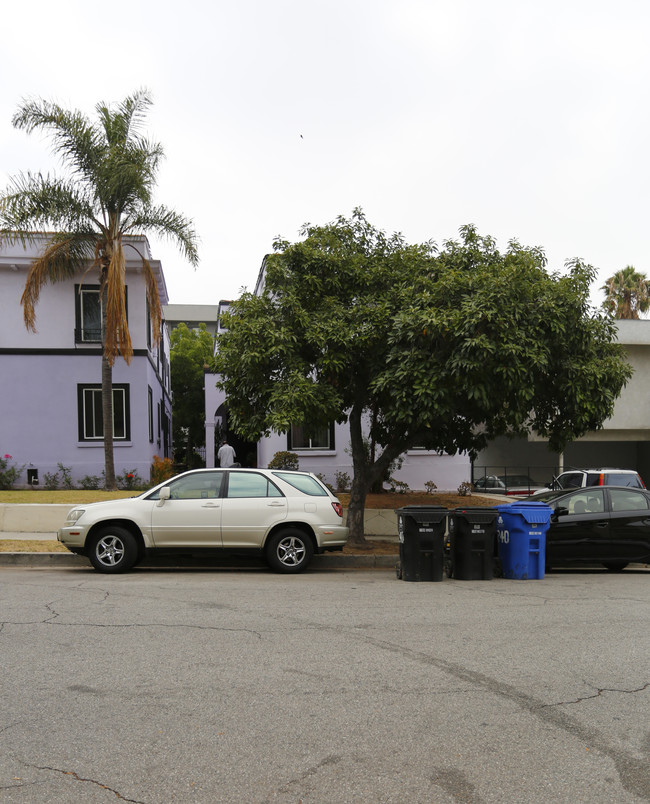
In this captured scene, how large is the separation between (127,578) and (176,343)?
34.3m

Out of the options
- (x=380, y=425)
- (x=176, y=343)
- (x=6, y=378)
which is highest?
(x=176, y=343)

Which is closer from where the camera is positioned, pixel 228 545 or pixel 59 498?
pixel 228 545

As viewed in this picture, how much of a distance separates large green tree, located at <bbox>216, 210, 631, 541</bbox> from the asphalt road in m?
4.42

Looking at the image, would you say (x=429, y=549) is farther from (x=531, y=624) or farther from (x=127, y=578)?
(x=127, y=578)

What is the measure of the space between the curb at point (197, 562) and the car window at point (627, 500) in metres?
3.78

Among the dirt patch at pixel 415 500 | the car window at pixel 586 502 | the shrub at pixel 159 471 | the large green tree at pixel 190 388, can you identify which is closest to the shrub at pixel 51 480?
the shrub at pixel 159 471

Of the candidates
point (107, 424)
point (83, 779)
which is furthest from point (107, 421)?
point (83, 779)

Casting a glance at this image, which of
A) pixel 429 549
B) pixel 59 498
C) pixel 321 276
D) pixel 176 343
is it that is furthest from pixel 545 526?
pixel 176 343

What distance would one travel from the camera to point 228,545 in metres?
11.7

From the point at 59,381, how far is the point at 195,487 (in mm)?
11940

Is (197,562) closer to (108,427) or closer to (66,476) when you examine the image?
(108,427)

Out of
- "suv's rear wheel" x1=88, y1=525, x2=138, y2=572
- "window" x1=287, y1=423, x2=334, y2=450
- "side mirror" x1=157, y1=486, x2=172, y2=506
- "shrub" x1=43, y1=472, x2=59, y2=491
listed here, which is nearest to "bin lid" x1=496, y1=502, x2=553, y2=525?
"side mirror" x1=157, y1=486, x2=172, y2=506

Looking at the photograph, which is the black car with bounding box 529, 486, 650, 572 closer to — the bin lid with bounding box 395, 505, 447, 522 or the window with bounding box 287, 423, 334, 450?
the bin lid with bounding box 395, 505, 447, 522

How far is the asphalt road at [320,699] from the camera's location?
12.9 ft
